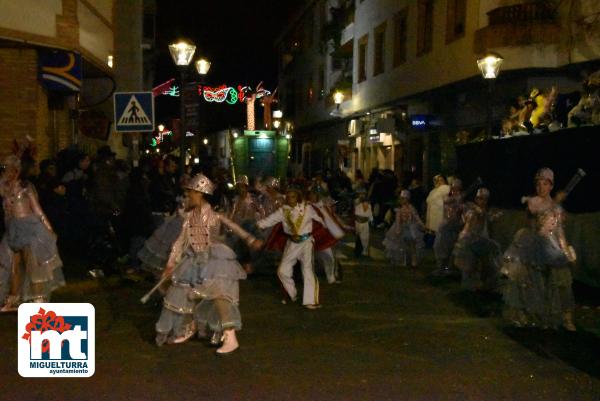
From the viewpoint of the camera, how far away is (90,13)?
18750mm

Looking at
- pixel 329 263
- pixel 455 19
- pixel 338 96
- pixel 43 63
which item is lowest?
pixel 329 263

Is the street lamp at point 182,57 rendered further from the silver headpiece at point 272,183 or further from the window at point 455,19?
the window at point 455,19

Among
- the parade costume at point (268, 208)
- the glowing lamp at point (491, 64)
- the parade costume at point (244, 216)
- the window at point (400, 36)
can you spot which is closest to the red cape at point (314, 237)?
the parade costume at point (268, 208)

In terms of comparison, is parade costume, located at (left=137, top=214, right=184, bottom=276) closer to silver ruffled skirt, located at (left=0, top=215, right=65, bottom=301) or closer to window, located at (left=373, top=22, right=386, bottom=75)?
silver ruffled skirt, located at (left=0, top=215, right=65, bottom=301)

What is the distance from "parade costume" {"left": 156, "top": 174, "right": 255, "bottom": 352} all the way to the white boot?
1.1 inches

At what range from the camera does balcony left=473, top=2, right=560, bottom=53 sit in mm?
19984

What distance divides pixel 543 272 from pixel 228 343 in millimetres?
3790

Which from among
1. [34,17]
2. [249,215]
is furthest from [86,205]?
[34,17]

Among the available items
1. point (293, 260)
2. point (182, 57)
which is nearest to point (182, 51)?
point (182, 57)

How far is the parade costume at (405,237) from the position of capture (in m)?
16.0

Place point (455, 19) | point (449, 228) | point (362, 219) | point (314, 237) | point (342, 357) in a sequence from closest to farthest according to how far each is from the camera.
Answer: point (342, 357) < point (314, 237) < point (449, 228) < point (362, 219) < point (455, 19)

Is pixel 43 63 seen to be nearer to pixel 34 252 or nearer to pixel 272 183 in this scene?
pixel 272 183

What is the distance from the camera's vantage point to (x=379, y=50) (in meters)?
32.6

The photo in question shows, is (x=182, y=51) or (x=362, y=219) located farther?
(x=182, y=51)
